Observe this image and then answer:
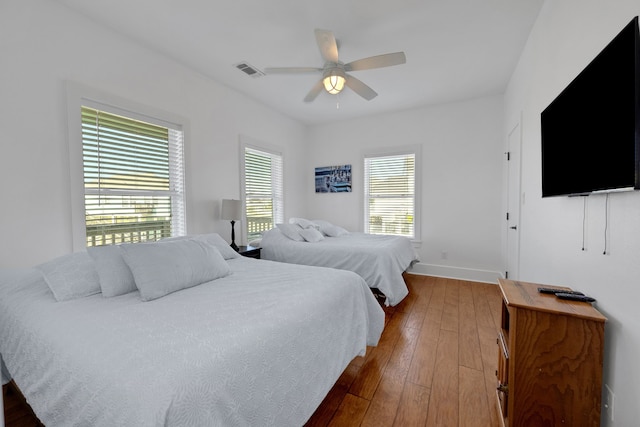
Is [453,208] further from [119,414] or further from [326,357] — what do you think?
[119,414]

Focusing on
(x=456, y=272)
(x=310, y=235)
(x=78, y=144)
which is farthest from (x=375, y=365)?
(x=78, y=144)

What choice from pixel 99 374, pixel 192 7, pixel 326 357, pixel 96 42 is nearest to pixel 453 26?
pixel 192 7

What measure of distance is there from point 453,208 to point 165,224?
4071 millimetres

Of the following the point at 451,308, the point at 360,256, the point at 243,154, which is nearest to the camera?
the point at 451,308

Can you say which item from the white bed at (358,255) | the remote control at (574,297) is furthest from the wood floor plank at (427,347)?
the remote control at (574,297)

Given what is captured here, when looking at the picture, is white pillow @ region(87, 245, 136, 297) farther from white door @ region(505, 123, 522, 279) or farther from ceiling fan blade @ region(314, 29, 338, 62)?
white door @ region(505, 123, 522, 279)

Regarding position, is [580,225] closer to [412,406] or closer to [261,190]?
[412,406]

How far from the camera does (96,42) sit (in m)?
2.30

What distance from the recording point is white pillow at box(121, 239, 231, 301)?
1.61 m

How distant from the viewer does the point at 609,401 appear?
45.4 inches

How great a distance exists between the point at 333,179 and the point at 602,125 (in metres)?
4.13

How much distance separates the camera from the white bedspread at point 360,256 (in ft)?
10.1

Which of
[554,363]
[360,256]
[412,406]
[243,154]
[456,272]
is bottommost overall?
[412,406]

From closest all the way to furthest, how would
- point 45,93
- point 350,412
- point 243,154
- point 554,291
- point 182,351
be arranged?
point 182,351, point 554,291, point 350,412, point 45,93, point 243,154
